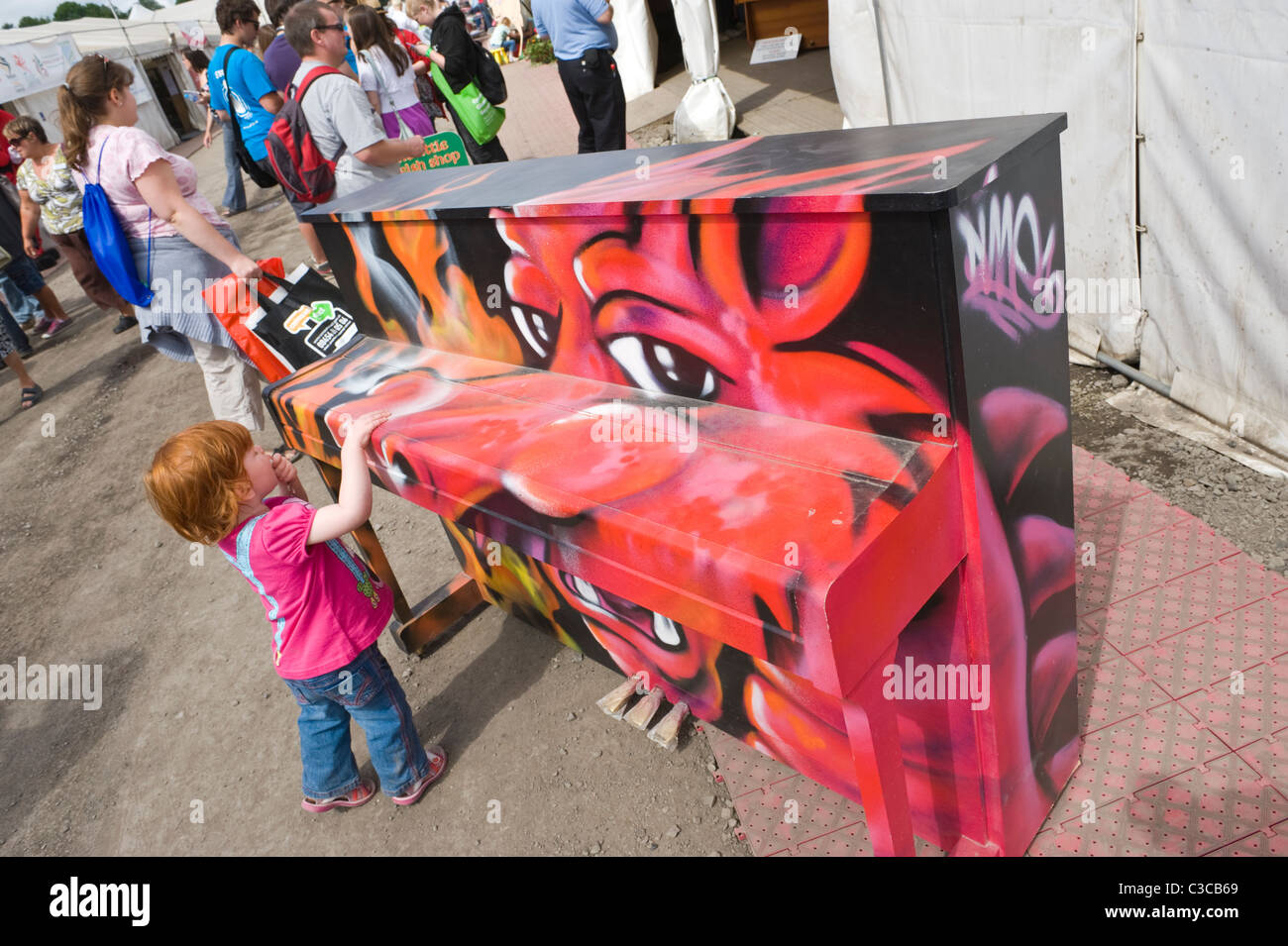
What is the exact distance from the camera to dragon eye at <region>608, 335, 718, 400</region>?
178 centimetres

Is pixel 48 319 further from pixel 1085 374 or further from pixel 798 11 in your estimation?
pixel 1085 374

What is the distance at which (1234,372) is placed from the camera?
295 cm

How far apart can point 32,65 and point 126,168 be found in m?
13.2

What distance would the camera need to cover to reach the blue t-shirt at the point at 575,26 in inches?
214

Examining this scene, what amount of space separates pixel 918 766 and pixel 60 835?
2.69m

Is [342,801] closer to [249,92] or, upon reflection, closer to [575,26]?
[249,92]

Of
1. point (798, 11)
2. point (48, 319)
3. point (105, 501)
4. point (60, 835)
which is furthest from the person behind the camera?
point (798, 11)

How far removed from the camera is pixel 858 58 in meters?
5.02

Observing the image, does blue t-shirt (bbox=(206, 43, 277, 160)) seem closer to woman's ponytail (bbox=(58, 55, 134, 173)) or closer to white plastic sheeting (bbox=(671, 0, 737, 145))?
woman's ponytail (bbox=(58, 55, 134, 173))

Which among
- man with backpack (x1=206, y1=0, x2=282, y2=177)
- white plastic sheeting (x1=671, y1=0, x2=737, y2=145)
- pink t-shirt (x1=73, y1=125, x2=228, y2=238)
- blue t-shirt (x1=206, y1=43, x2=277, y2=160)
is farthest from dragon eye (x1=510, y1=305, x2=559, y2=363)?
white plastic sheeting (x1=671, y1=0, x2=737, y2=145)

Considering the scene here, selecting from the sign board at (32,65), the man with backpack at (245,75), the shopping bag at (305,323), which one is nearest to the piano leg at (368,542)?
the shopping bag at (305,323)

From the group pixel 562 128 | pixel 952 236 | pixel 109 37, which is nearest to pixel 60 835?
pixel 952 236

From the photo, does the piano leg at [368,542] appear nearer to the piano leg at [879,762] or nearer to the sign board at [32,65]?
the piano leg at [879,762]

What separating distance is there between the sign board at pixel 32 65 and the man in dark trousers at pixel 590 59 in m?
9.70
